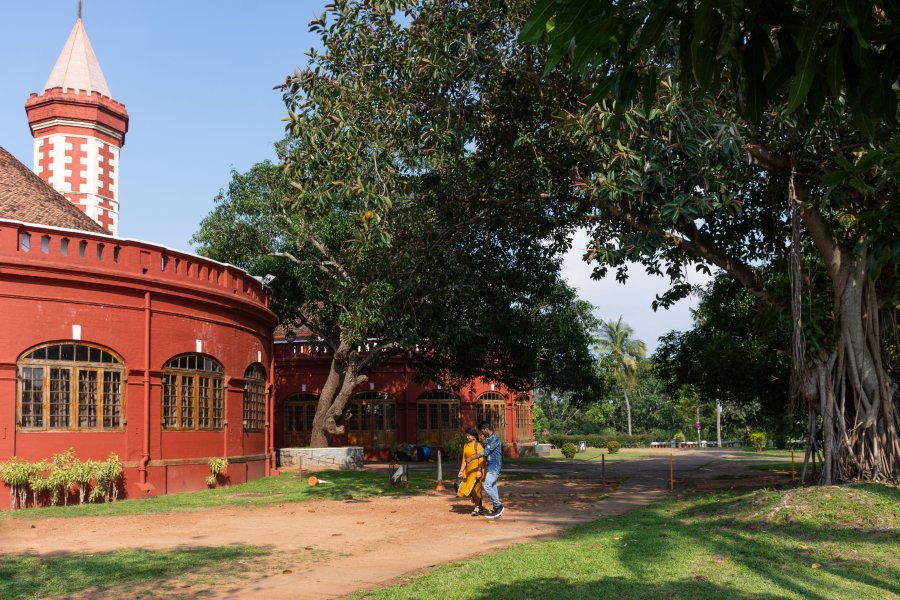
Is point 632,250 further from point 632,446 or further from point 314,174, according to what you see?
point 632,446

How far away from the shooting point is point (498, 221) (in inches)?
696

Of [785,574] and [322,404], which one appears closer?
[785,574]

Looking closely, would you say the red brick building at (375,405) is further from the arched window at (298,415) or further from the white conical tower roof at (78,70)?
the white conical tower roof at (78,70)

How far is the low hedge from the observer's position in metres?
55.9

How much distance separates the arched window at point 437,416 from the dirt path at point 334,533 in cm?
1938

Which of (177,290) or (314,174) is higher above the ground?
(314,174)

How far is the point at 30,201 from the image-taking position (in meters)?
21.6

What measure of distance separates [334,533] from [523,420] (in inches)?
1226

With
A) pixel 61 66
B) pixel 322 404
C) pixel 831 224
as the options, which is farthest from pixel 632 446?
pixel 831 224

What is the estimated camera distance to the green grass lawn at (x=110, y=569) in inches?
315

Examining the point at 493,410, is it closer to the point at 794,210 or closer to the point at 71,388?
the point at 71,388

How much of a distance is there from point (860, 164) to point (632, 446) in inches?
2268

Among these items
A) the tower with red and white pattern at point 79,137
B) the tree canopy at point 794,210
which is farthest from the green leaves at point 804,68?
the tower with red and white pattern at point 79,137

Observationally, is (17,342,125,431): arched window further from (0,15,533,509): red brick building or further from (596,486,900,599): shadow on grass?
(596,486,900,599): shadow on grass
